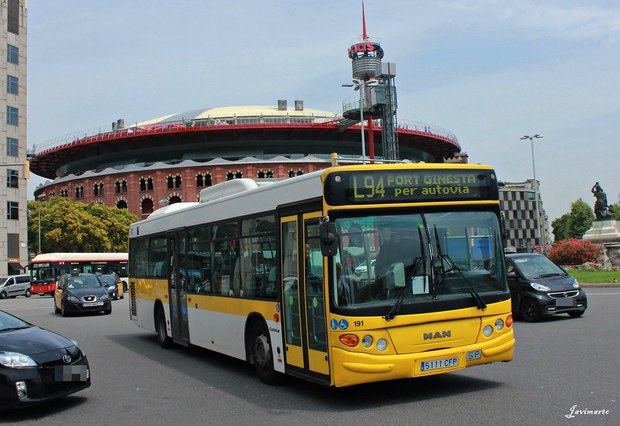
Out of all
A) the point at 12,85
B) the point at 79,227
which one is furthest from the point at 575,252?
the point at 12,85

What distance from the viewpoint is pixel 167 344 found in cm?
1409

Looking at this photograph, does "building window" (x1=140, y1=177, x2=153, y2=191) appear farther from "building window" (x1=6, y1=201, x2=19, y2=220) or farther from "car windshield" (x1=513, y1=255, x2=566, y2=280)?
"car windshield" (x1=513, y1=255, x2=566, y2=280)

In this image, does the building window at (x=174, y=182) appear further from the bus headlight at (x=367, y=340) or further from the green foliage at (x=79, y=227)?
the bus headlight at (x=367, y=340)

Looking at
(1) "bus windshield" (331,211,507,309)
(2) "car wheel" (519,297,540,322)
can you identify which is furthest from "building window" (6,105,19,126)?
(1) "bus windshield" (331,211,507,309)

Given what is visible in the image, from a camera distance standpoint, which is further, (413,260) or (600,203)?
(600,203)

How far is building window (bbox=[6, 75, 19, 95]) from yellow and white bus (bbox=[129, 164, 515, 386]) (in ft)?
208

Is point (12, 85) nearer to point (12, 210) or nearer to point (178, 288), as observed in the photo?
point (12, 210)

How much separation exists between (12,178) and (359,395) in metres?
65.3

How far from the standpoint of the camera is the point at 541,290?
15641mm

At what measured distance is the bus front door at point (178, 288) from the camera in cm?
1273

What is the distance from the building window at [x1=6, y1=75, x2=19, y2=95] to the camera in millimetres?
65812

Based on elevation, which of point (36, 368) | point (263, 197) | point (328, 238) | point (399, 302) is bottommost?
point (36, 368)

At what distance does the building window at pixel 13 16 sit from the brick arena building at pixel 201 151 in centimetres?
2021

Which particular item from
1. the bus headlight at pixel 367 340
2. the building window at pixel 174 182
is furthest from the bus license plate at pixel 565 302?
the building window at pixel 174 182
